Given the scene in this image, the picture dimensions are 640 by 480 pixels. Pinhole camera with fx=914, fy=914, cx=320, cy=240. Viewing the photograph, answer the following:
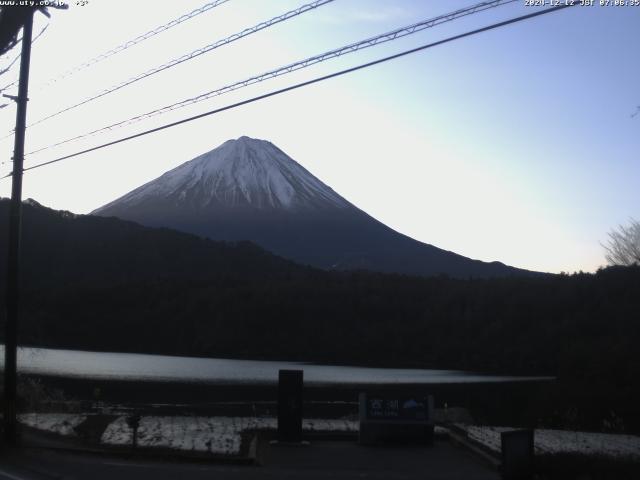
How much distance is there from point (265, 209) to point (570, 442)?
177748 millimetres

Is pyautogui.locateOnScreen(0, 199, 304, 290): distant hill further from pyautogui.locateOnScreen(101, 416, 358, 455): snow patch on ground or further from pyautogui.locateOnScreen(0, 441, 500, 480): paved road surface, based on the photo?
pyautogui.locateOnScreen(0, 441, 500, 480): paved road surface

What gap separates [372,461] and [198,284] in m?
103

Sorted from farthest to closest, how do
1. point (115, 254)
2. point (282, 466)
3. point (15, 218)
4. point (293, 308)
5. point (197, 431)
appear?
point (115, 254) → point (293, 308) → point (197, 431) → point (15, 218) → point (282, 466)

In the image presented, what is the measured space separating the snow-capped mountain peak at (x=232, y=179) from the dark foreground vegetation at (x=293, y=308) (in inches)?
2278

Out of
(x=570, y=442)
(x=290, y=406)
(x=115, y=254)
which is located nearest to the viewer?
(x=290, y=406)

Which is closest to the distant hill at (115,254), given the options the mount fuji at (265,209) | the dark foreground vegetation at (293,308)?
the dark foreground vegetation at (293,308)

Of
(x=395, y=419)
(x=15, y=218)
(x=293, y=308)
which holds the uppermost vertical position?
(x=293, y=308)

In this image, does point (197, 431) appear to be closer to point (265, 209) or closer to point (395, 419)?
point (395, 419)

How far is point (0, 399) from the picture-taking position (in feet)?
69.2

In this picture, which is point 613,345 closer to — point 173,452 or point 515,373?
point 515,373

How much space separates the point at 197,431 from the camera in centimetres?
1881

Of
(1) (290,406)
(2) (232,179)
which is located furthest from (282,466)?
(2) (232,179)

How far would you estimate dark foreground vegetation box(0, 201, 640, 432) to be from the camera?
302 feet

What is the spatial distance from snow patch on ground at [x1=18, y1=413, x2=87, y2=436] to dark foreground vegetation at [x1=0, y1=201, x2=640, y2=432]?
6429 centimetres
